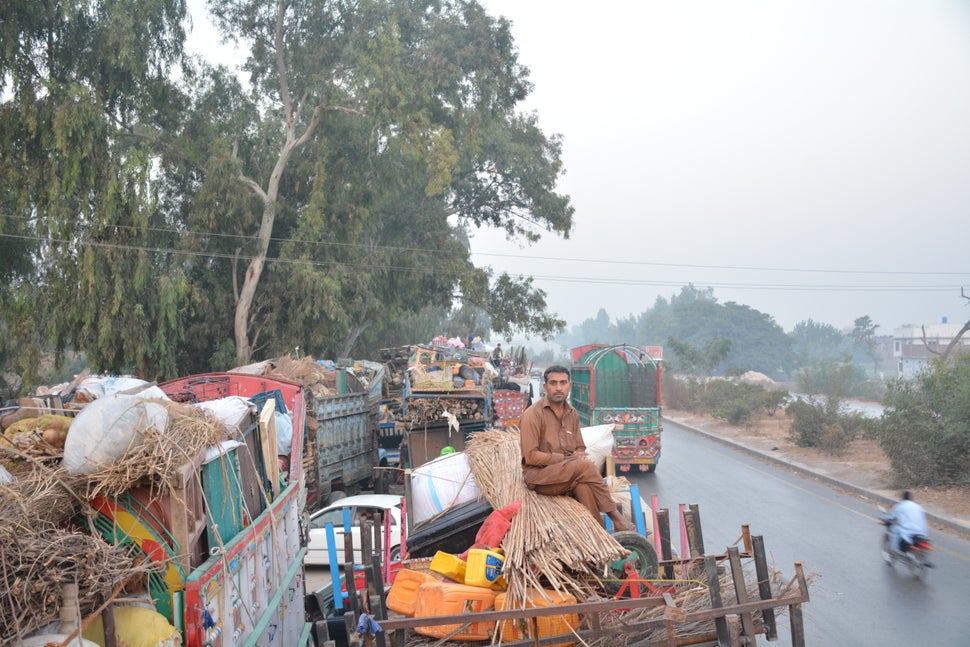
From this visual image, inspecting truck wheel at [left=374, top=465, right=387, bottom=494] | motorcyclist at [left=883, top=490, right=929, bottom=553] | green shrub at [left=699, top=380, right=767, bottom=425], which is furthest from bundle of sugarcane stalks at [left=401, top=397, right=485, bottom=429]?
green shrub at [left=699, top=380, right=767, bottom=425]

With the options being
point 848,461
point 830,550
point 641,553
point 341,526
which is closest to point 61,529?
point 641,553

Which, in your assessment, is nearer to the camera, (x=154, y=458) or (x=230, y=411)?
(x=154, y=458)

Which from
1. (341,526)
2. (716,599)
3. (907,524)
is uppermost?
(716,599)

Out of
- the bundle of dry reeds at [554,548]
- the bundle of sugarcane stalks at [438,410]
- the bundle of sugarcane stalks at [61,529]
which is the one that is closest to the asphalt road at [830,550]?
the bundle of dry reeds at [554,548]

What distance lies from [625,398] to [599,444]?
482 inches

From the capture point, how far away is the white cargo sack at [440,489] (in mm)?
6117

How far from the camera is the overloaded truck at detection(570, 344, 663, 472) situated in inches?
675

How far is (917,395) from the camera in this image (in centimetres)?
1584

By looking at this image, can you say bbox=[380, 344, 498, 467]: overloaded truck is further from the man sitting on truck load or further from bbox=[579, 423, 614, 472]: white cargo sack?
the man sitting on truck load

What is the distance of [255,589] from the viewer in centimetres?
500

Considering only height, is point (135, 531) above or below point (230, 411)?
below

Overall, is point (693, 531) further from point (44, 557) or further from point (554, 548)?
point (44, 557)

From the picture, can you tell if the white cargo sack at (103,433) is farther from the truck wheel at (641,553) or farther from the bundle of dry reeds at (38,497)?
the truck wheel at (641,553)

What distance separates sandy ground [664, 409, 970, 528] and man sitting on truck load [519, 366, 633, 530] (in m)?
9.49
